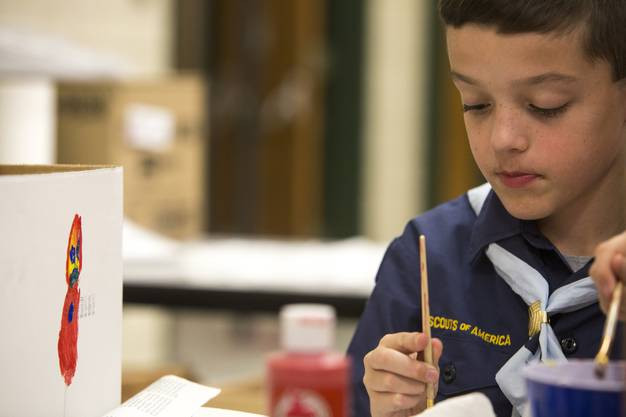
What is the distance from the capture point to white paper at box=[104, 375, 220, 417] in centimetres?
103

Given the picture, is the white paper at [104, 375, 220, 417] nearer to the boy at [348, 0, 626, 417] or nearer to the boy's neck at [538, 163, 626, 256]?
the boy at [348, 0, 626, 417]

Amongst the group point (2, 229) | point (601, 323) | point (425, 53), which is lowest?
point (601, 323)

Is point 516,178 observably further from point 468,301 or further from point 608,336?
point 608,336

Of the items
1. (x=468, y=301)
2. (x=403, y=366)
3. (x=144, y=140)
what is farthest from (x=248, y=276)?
(x=403, y=366)

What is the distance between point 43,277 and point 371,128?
4836 mm

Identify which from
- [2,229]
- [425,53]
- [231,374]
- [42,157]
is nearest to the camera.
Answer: [2,229]

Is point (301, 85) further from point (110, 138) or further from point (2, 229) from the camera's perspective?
point (2, 229)

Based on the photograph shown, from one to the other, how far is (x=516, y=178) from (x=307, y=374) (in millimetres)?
453

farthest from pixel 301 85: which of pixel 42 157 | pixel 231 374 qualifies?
pixel 42 157

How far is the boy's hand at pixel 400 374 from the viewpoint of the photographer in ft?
3.31

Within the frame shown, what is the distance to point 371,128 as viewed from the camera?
570 cm

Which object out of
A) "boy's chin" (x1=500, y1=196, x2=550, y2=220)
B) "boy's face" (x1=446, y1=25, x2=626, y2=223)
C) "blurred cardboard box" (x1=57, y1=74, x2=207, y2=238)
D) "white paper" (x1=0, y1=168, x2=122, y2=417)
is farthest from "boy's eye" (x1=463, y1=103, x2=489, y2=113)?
"blurred cardboard box" (x1=57, y1=74, x2=207, y2=238)

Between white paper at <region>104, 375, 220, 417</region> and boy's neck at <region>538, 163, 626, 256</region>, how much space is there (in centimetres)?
47

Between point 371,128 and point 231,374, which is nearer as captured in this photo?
point 231,374
